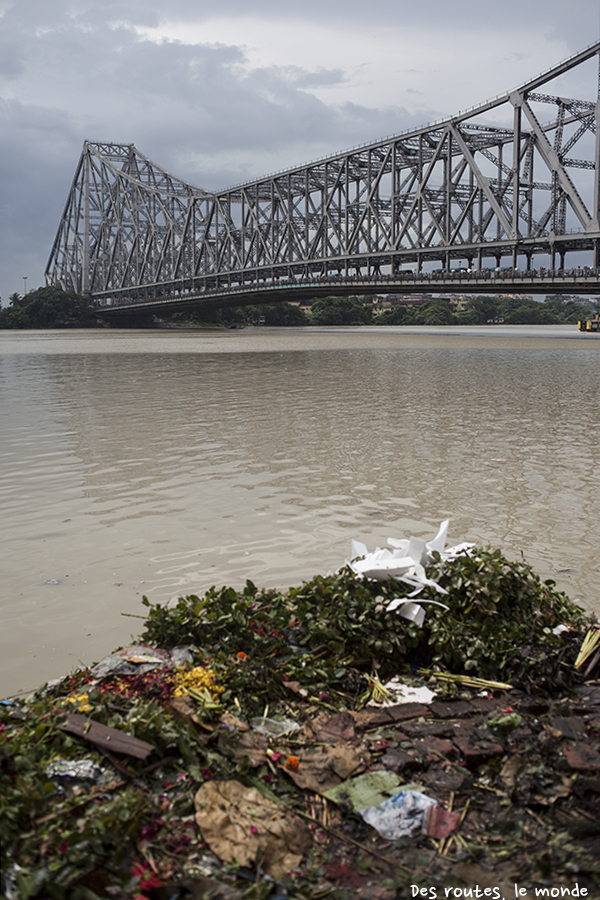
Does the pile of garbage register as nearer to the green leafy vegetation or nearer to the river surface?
the green leafy vegetation

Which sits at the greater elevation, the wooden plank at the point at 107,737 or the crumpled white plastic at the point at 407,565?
the crumpled white plastic at the point at 407,565

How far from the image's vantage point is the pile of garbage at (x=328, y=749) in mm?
2107

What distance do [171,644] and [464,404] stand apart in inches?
443

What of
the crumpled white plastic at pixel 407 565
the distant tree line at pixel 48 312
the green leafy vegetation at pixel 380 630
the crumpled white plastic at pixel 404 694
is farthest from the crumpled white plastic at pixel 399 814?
the distant tree line at pixel 48 312

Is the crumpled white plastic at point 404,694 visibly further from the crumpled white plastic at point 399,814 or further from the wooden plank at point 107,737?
the wooden plank at point 107,737

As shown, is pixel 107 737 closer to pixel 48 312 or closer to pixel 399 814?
pixel 399 814

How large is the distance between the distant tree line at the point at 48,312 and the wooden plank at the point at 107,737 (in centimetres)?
9433

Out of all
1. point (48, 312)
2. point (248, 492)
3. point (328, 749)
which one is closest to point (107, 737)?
point (328, 749)

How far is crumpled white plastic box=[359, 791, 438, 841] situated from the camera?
231 cm

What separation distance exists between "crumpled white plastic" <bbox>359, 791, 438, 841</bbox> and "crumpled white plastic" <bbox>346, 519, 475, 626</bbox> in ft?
3.71

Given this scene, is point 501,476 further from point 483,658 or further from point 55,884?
point 55,884

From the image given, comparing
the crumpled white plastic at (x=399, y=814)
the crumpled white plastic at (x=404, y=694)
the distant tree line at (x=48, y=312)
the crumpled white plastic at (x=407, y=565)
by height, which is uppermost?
the distant tree line at (x=48, y=312)

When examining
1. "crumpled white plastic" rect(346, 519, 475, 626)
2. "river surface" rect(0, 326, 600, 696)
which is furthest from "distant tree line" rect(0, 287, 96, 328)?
"crumpled white plastic" rect(346, 519, 475, 626)

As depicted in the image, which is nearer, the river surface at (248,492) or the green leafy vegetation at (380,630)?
the green leafy vegetation at (380,630)
